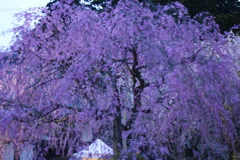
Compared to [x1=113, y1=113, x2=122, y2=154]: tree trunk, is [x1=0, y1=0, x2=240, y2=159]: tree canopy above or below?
above

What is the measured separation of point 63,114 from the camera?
6.09 metres

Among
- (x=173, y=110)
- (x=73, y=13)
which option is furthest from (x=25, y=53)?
(x=173, y=110)

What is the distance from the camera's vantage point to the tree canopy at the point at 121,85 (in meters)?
5.14

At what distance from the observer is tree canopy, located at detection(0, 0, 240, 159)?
5141 millimetres

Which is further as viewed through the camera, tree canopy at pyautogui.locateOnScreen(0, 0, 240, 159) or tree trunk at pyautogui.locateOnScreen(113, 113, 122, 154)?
tree trunk at pyautogui.locateOnScreen(113, 113, 122, 154)

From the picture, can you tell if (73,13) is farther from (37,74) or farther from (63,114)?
(63,114)

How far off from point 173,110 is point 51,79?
2.41 m

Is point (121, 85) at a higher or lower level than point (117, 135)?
higher

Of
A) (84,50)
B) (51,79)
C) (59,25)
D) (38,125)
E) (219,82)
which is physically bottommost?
(38,125)

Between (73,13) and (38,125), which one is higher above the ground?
(73,13)

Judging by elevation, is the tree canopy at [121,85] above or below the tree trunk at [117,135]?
above

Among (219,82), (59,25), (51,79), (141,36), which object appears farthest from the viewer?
(59,25)

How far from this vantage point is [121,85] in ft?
19.2

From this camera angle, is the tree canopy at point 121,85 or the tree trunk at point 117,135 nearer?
the tree canopy at point 121,85
